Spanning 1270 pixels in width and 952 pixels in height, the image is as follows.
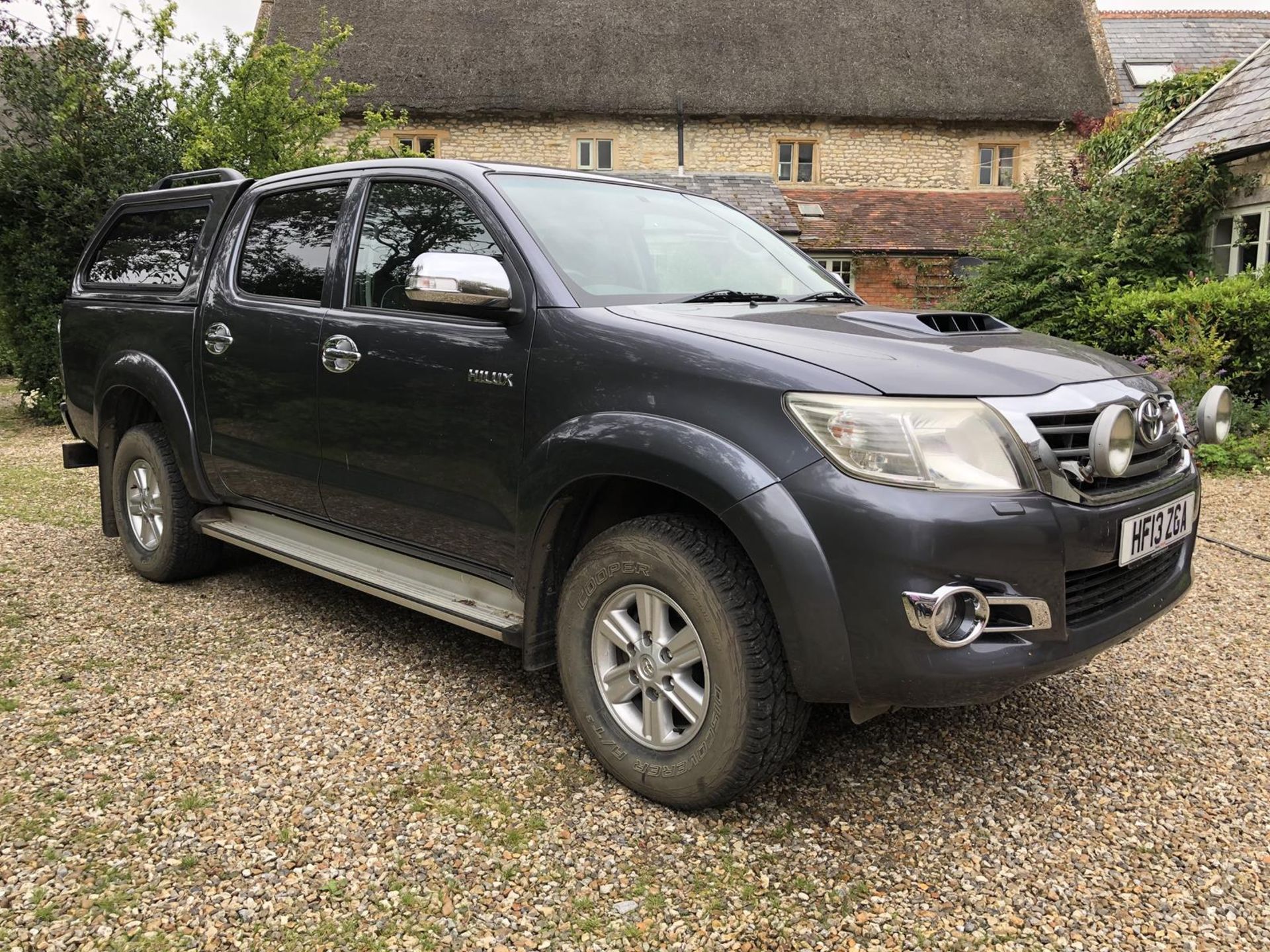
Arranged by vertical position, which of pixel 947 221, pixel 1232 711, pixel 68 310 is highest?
pixel 947 221

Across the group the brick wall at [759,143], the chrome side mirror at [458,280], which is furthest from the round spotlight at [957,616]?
the brick wall at [759,143]

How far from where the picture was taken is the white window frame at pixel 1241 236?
1169 cm

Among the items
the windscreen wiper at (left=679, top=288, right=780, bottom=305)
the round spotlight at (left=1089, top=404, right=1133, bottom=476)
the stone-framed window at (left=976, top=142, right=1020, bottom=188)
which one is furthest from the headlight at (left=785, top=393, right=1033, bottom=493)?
the stone-framed window at (left=976, top=142, right=1020, bottom=188)

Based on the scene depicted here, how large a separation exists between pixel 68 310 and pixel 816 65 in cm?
2528

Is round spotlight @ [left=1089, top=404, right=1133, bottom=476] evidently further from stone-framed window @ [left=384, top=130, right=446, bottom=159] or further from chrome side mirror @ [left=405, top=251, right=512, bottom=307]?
stone-framed window @ [left=384, top=130, right=446, bottom=159]

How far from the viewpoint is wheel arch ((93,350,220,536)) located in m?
4.49

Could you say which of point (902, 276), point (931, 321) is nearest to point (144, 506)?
point (931, 321)

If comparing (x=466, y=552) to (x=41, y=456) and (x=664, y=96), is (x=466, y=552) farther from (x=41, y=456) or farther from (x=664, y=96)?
(x=664, y=96)

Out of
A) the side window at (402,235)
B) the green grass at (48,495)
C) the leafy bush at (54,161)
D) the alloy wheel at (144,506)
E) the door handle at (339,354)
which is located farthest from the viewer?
the leafy bush at (54,161)

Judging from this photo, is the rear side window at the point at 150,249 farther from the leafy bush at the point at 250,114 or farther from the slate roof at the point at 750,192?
the slate roof at the point at 750,192

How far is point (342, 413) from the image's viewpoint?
3.62 m

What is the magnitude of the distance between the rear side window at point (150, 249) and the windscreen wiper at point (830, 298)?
2.98 metres

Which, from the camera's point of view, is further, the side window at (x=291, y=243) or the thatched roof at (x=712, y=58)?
the thatched roof at (x=712, y=58)

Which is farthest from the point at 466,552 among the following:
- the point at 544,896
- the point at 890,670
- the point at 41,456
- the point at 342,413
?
the point at 41,456
